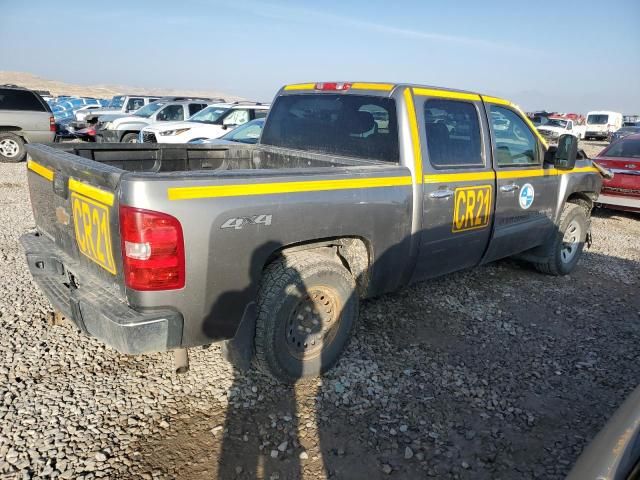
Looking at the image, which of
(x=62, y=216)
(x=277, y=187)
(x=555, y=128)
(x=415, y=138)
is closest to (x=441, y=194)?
(x=415, y=138)

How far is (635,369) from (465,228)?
168 cm

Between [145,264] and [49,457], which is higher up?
[145,264]

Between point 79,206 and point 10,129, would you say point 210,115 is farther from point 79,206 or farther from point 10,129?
point 79,206

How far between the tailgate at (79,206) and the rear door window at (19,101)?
10277mm

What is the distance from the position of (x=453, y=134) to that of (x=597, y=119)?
120ft

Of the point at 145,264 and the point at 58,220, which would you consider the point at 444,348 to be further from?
the point at 58,220

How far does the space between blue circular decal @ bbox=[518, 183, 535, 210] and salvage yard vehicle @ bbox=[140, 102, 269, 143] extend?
25.8 feet

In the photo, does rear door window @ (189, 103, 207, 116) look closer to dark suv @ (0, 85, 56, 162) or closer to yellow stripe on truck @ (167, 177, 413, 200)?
dark suv @ (0, 85, 56, 162)

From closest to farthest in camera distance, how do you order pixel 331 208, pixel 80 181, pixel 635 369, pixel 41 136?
pixel 80 181 → pixel 331 208 → pixel 635 369 → pixel 41 136

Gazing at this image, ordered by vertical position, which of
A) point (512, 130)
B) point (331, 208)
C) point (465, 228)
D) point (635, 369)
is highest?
point (512, 130)

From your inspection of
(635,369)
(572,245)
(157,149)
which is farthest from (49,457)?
(572,245)

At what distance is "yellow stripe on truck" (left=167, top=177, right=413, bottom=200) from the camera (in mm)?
2353

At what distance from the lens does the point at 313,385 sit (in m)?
3.21

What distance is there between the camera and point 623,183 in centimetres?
856
